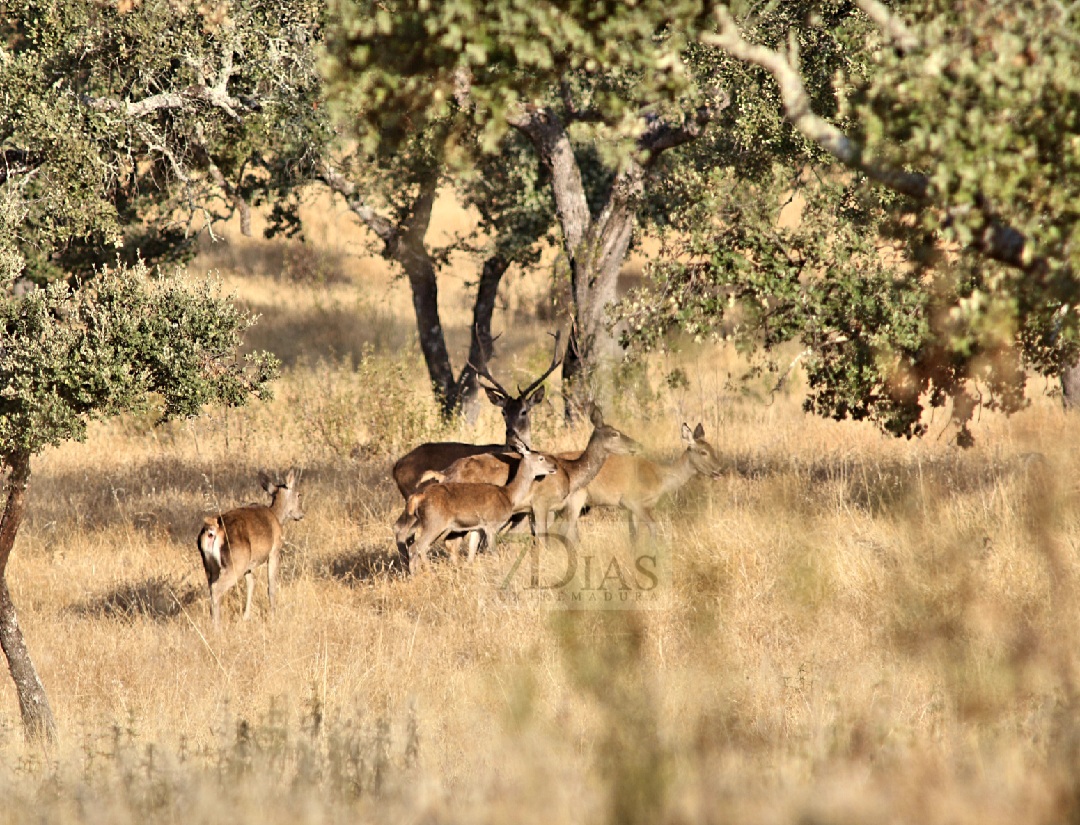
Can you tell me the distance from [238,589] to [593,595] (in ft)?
11.3

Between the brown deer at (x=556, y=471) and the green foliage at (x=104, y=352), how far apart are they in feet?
11.4

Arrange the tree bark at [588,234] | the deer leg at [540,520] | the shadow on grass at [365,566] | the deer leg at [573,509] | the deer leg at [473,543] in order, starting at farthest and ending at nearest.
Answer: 1. the tree bark at [588,234]
2. the deer leg at [573,509]
3. the deer leg at [540,520]
4. the deer leg at [473,543]
5. the shadow on grass at [365,566]

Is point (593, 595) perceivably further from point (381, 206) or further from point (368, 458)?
point (381, 206)

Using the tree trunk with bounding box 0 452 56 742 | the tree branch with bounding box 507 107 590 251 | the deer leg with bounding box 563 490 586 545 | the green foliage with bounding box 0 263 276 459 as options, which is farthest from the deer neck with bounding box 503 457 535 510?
the tree trunk with bounding box 0 452 56 742

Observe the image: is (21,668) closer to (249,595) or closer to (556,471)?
(249,595)

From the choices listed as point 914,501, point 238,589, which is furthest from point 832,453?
point 238,589

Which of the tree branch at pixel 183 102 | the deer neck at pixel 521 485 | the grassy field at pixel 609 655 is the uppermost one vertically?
the tree branch at pixel 183 102

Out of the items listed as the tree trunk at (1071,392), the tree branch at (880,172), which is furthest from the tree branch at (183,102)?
the tree trunk at (1071,392)

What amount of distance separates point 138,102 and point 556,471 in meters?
6.35

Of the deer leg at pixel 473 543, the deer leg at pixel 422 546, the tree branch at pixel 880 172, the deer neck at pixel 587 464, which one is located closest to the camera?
the tree branch at pixel 880 172

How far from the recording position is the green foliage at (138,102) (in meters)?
10.8

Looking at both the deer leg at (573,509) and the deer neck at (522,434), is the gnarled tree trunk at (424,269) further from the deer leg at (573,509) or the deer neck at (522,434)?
the deer leg at (573,509)

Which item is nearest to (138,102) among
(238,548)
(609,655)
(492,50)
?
(238,548)

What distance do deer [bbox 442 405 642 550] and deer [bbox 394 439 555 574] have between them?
0.24 meters
